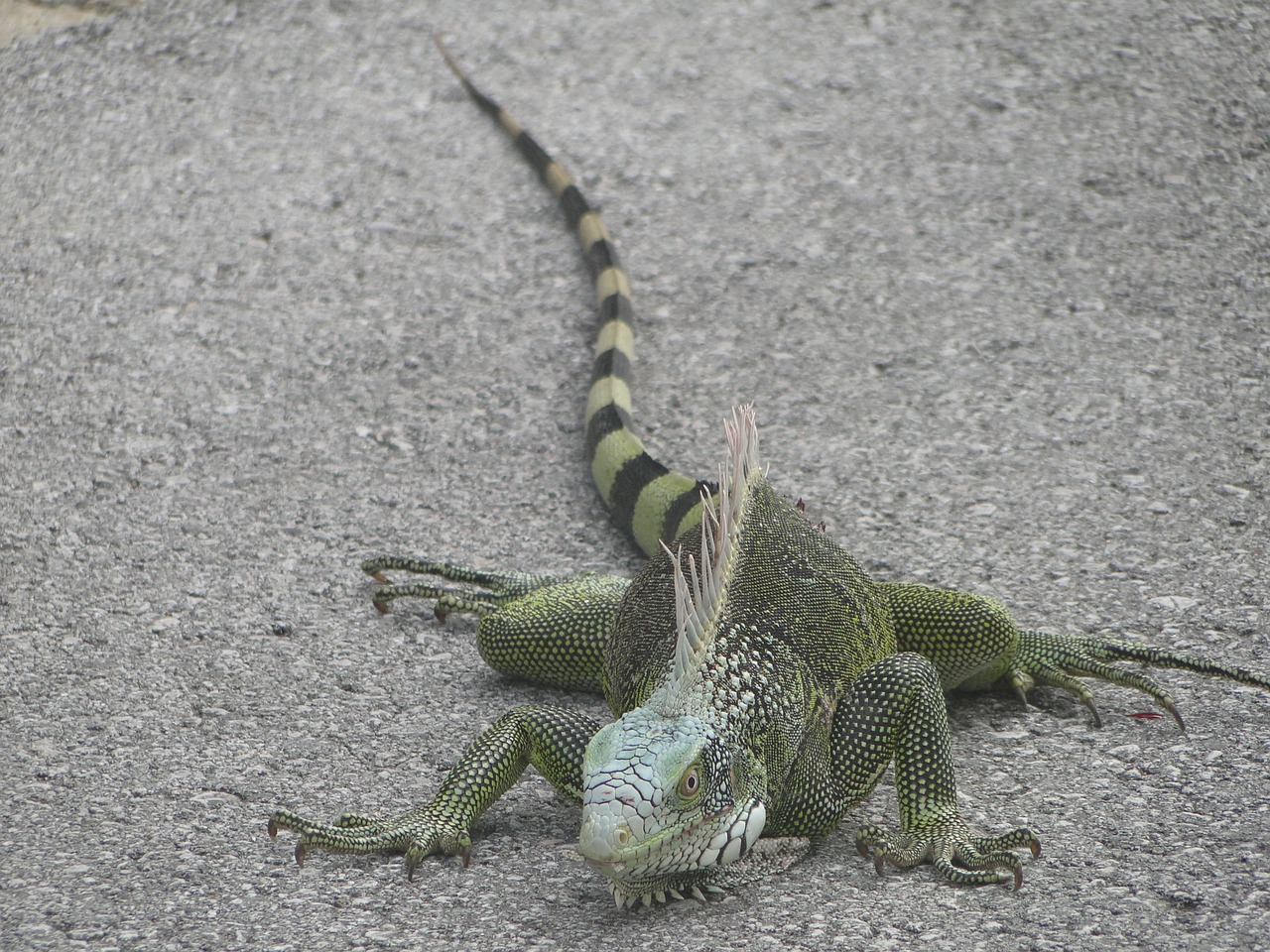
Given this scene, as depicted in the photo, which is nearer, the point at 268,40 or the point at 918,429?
the point at 918,429

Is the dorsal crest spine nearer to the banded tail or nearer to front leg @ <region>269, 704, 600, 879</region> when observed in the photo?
the banded tail

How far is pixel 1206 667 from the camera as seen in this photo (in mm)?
3744

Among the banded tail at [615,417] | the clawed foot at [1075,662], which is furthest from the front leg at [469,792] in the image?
the clawed foot at [1075,662]

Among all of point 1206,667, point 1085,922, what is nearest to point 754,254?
point 1206,667

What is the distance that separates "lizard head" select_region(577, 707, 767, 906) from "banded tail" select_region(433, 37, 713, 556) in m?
0.78

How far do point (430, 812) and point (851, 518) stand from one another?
81.8 inches

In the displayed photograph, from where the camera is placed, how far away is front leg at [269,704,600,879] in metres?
3.08

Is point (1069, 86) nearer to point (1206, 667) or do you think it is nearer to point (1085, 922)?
point (1206, 667)

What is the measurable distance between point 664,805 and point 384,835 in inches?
32.2

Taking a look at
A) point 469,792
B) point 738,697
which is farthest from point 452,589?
point 738,697

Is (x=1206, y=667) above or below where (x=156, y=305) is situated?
above

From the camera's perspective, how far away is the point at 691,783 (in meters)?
2.66

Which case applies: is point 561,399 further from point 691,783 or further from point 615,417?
point 691,783

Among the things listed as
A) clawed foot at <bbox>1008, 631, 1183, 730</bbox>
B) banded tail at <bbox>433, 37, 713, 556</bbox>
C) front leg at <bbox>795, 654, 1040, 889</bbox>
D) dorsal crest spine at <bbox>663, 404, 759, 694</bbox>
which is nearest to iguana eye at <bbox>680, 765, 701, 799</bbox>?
dorsal crest spine at <bbox>663, 404, 759, 694</bbox>
